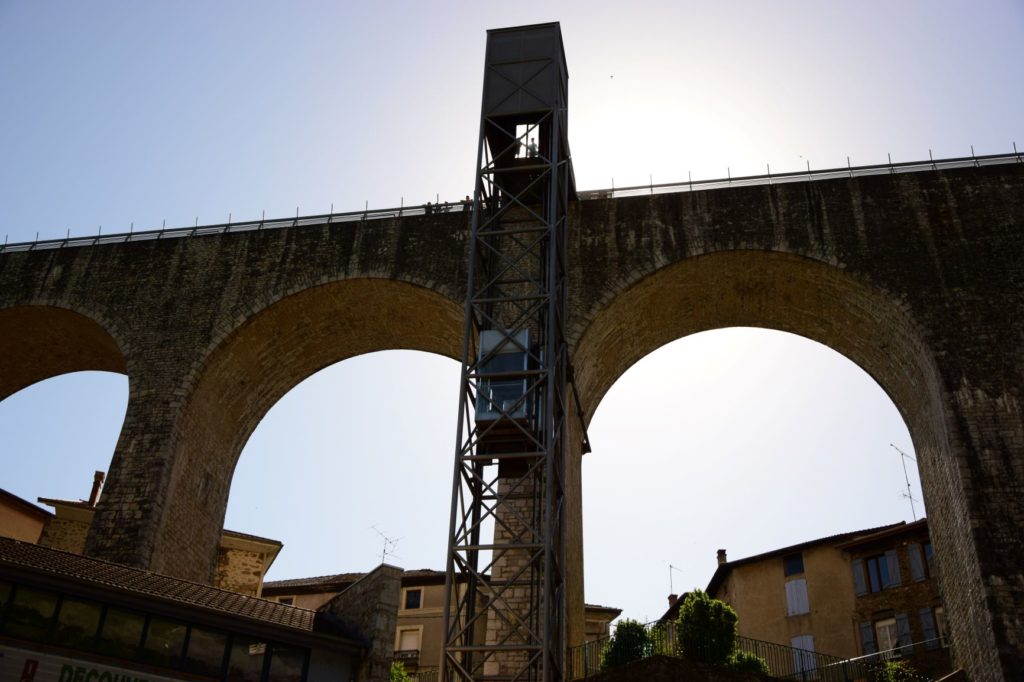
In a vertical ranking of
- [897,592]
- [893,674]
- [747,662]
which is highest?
[897,592]

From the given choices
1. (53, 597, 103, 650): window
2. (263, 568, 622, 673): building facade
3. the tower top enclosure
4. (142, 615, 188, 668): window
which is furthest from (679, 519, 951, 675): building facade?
(53, 597, 103, 650): window

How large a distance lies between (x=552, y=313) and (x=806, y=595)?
61.0 feet

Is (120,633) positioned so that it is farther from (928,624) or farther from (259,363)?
(928,624)

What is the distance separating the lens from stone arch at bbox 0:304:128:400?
23062 mm

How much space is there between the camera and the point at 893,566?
2981cm

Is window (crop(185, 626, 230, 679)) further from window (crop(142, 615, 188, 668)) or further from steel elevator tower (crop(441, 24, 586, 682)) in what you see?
steel elevator tower (crop(441, 24, 586, 682))

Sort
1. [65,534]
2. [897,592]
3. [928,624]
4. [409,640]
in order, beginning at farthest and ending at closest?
[409,640], [897,592], [928,624], [65,534]

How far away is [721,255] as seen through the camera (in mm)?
20312

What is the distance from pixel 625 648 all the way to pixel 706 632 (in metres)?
1.96

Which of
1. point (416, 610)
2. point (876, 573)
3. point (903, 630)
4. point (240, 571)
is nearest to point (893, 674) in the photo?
point (903, 630)

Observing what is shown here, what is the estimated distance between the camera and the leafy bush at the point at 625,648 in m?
19.0

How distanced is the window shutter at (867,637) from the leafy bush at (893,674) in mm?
9444

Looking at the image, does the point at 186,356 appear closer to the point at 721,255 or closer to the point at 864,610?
the point at 721,255

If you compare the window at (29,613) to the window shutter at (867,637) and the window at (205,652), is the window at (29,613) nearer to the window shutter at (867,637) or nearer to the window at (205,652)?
the window at (205,652)
